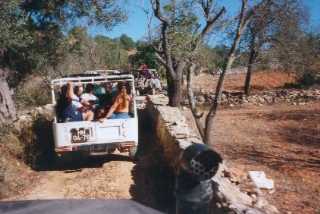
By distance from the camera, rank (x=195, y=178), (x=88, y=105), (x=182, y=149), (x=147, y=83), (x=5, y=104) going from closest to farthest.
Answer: (x=195, y=178)
(x=182, y=149)
(x=88, y=105)
(x=5, y=104)
(x=147, y=83)

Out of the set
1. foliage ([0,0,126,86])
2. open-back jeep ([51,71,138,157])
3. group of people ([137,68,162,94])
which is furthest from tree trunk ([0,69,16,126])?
group of people ([137,68,162,94])

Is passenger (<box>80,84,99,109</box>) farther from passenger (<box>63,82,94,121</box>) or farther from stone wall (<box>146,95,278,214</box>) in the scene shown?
stone wall (<box>146,95,278,214</box>)

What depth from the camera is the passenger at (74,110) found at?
1075cm

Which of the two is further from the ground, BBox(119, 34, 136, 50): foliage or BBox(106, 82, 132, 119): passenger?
BBox(119, 34, 136, 50): foliage

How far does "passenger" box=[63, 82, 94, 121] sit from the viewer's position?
35.3 ft

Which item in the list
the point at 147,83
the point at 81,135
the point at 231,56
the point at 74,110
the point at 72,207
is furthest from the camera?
the point at 147,83

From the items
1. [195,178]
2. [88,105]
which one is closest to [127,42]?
[88,105]

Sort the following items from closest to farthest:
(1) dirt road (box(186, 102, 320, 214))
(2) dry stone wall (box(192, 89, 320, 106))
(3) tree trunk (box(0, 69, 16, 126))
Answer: (1) dirt road (box(186, 102, 320, 214)), (3) tree trunk (box(0, 69, 16, 126)), (2) dry stone wall (box(192, 89, 320, 106))

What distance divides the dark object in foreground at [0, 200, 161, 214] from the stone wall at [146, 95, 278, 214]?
2.31m

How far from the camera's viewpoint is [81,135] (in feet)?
34.2

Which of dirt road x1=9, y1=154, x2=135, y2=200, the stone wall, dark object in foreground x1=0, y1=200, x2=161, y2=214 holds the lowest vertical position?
dirt road x1=9, y1=154, x2=135, y2=200

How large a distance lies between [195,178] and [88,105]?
7761mm

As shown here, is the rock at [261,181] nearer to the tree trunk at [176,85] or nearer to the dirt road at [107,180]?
the dirt road at [107,180]

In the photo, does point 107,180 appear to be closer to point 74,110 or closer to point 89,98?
point 74,110
